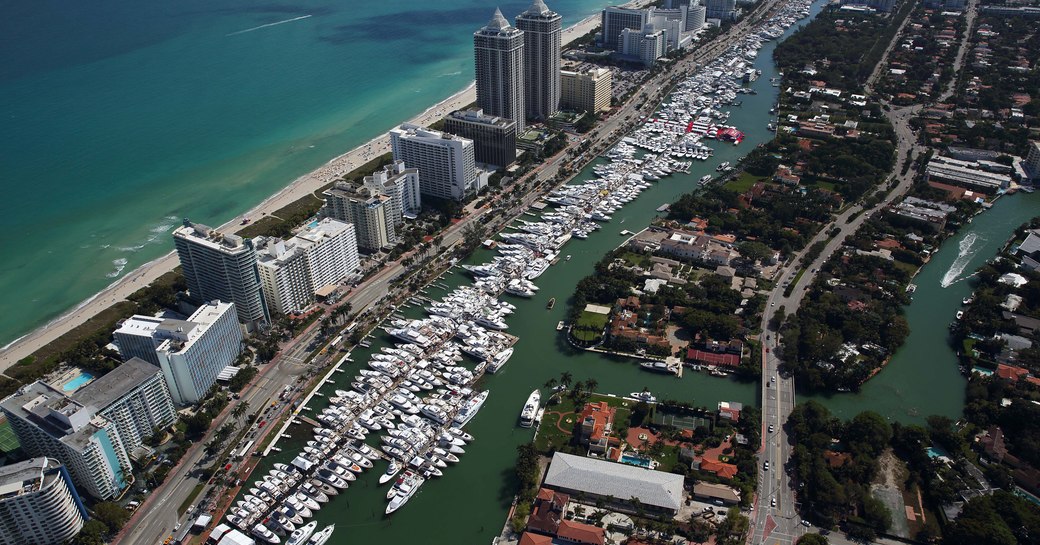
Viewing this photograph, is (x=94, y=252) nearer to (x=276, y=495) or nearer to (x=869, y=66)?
(x=276, y=495)

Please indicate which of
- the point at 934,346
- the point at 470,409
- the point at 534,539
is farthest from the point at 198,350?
the point at 934,346

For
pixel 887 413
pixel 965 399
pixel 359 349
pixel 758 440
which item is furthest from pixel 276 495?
pixel 965 399

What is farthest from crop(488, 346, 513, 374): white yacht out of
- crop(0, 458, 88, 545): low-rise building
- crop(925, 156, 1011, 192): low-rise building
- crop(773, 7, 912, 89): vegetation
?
crop(773, 7, 912, 89): vegetation

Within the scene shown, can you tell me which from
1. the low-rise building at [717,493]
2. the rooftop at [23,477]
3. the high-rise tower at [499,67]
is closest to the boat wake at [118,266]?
the rooftop at [23,477]

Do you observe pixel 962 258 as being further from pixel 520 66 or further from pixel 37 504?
pixel 37 504

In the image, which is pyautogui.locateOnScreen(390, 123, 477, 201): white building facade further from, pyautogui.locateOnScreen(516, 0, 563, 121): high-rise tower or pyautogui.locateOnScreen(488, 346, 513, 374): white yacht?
pyautogui.locateOnScreen(488, 346, 513, 374): white yacht

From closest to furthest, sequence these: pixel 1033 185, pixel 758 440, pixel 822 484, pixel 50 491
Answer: pixel 50 491 < pixel 822 484 < pixel 758 440 < pixel 1033 185

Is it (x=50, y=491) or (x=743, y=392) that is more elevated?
(x=50, y=491)
